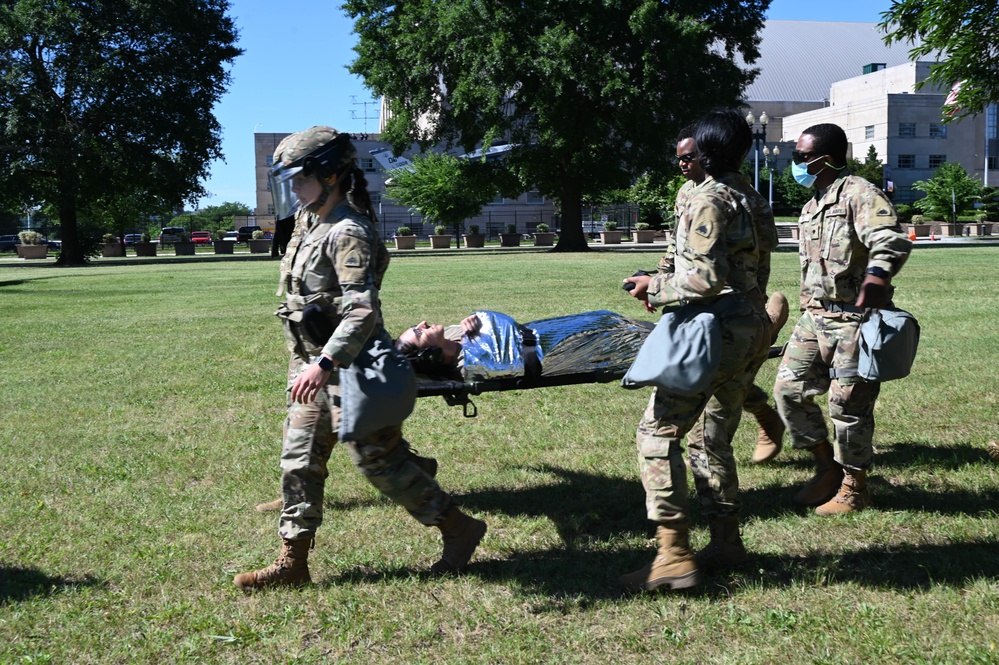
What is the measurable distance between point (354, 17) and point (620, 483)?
44.1 m

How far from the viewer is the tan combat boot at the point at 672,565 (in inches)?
161

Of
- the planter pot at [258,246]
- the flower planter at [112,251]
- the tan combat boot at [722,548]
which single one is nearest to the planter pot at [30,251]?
the flower planter at [112,251]

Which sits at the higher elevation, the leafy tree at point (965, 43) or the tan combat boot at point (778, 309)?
the leafy tree at point (965, 43)

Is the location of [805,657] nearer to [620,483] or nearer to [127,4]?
[620,483]

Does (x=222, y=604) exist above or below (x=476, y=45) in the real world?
below

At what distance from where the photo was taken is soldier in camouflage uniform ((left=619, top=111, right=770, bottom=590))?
3.98 meters

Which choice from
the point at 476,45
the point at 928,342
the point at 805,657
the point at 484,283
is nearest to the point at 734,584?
the point at 805,657

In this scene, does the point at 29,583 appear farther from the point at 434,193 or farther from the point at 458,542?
the point at 434,193

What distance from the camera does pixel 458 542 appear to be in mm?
4453

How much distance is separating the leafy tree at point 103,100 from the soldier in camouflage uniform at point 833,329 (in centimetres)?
Answer: 4466

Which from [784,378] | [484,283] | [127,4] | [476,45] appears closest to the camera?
[784,378]

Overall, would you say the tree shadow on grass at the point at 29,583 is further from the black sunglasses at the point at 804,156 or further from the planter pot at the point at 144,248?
the planter pot at the point at 144,248

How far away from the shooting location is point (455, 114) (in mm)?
42188

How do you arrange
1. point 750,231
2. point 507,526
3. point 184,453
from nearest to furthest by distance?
point 750,231 < point 507,526 < point 184,453
